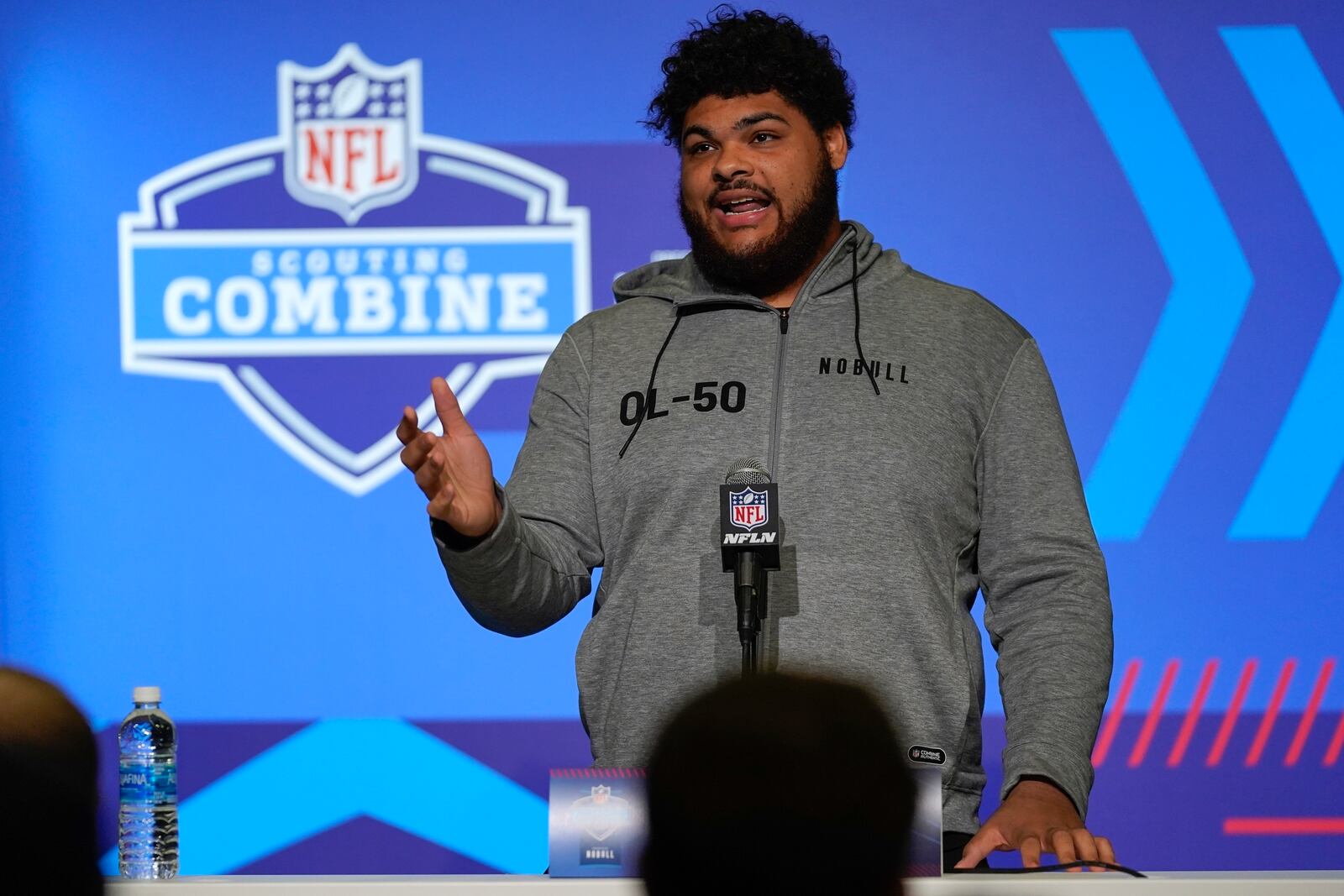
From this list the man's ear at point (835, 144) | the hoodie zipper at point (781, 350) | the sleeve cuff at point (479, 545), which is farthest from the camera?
the man's ear at point (835, 144)

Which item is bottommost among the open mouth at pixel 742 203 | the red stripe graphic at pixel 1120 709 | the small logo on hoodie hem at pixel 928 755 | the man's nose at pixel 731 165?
the red stripe graphic at pixel 1120 709

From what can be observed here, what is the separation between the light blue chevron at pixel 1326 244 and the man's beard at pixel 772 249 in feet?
5.99

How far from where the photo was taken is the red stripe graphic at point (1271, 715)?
3.59 meters

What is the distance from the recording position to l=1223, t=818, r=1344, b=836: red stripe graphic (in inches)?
141

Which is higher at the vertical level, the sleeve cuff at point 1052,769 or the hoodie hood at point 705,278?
the hoodie hood at point 705,278

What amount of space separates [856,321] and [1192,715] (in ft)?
6.22

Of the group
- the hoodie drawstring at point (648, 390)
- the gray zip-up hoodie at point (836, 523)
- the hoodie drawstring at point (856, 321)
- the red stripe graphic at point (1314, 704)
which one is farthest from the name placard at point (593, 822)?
the red stripe graphic at point (1314, 704)

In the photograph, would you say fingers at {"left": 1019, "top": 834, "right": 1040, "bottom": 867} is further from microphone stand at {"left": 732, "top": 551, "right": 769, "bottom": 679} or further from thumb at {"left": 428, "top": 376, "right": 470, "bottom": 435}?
thumb at {"left": 428, "top": 376, "right": 470, "bottom": 435}

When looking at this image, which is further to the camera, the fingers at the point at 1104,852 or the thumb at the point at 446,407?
the thumb at the point at 446,407

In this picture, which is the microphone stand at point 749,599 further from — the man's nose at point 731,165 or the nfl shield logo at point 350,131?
the nfl shield logo at point 350,131

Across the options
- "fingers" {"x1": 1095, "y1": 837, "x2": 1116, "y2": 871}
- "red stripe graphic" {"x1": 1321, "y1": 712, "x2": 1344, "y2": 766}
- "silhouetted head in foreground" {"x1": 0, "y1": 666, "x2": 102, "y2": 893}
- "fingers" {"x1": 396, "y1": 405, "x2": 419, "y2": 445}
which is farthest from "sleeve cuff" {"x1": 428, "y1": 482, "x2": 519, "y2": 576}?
"red stripe graphic" {"x1": 1321, "y1": 712, "x2": 1344, "y2": 766}

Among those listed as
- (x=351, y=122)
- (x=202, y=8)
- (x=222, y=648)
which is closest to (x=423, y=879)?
(x=222, y=648)

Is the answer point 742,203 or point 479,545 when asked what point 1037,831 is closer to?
point 479,545

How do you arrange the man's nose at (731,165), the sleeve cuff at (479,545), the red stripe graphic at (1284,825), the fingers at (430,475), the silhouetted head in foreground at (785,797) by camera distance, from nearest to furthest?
1. the silhouetted head in foreground at (785,797)
2. the fingers at (430,475)
3. the sleeve cuff at (479,545)
4. the man's nose at (731,165)
5. the red stripe graphic at (1284,825)
